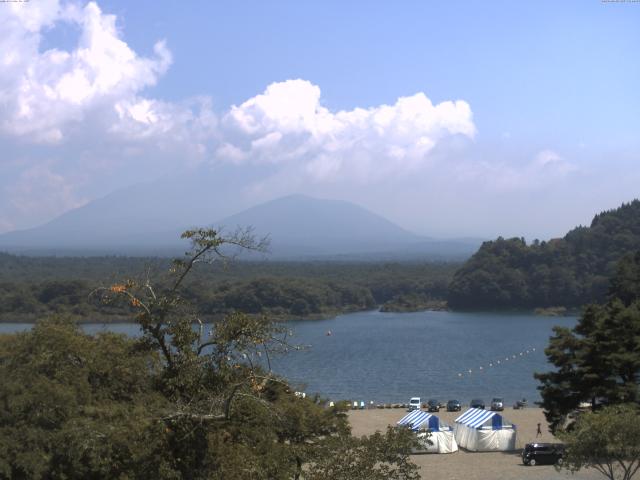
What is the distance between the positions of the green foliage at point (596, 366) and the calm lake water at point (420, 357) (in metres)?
7.57

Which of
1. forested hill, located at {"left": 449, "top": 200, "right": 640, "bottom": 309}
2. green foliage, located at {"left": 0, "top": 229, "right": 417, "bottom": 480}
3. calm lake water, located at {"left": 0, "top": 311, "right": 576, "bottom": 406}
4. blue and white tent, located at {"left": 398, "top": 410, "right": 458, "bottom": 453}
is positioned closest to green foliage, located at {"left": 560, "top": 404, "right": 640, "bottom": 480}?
green foliage, located at {"left": 0, "top": 229, "right": 417, "bottom": 480}

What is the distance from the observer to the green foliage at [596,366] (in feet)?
48.8

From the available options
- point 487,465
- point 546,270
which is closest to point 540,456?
point 487,465

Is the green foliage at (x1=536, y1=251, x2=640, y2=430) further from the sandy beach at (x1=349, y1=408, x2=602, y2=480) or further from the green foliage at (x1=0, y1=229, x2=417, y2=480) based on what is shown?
the green foliage at (x1=0, y1=229, x2=417, y2=480)

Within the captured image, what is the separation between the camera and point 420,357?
38750 millimetres

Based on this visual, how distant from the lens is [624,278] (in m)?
31.0

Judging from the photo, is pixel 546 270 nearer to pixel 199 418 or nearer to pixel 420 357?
pixel 420 357

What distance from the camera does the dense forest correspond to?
52.7 meters

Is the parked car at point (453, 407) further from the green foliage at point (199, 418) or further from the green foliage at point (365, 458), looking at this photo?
the green foliage at point (365, 458)

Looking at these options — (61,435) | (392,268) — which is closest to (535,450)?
(61,435)

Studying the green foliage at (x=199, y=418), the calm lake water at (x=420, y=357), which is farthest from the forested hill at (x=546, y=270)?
the green foliage at (x=199, y=418)

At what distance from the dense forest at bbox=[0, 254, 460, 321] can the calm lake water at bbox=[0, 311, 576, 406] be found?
8.32 ft

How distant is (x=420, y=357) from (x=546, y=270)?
27.7 meters

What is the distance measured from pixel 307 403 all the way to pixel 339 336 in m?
34.8
